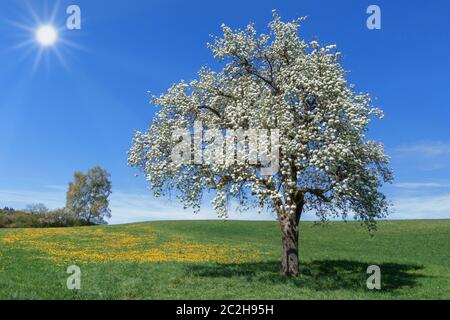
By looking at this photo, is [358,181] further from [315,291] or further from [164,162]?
[164,162]

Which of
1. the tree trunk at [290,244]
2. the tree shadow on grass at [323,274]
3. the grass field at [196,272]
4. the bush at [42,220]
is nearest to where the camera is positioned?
the grass field at [196,272]

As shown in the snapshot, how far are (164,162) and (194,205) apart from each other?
331 cm

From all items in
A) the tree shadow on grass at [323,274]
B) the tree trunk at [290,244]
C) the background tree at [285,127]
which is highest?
the background tree at [285,127]

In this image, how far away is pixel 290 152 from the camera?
25.9 metres

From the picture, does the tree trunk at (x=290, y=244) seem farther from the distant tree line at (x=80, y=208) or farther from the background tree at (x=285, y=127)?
the distant tree line at (x=80, y=208)

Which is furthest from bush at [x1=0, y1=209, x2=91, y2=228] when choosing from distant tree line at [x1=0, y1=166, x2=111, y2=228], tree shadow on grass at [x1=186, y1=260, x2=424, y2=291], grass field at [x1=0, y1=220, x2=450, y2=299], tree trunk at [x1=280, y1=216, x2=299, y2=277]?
tree trunk at [x1=280, y1=216, x2=299, y2=277]

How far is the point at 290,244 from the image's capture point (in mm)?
29469

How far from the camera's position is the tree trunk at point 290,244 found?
96.3 ft

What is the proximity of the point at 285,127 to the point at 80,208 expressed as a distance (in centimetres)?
9178

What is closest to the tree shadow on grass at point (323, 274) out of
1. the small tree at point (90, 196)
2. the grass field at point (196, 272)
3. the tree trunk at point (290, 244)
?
the grass field at point (196, 272)

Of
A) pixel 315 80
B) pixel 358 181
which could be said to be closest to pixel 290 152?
pixel 315 80

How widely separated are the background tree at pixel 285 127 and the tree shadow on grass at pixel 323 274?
2026 mm

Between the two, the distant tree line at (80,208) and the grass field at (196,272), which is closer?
the grass field at (196,272)

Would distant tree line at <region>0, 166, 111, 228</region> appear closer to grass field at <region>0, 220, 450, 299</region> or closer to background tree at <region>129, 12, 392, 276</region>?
grass field at <region>0, 220, 450, 299</region>
